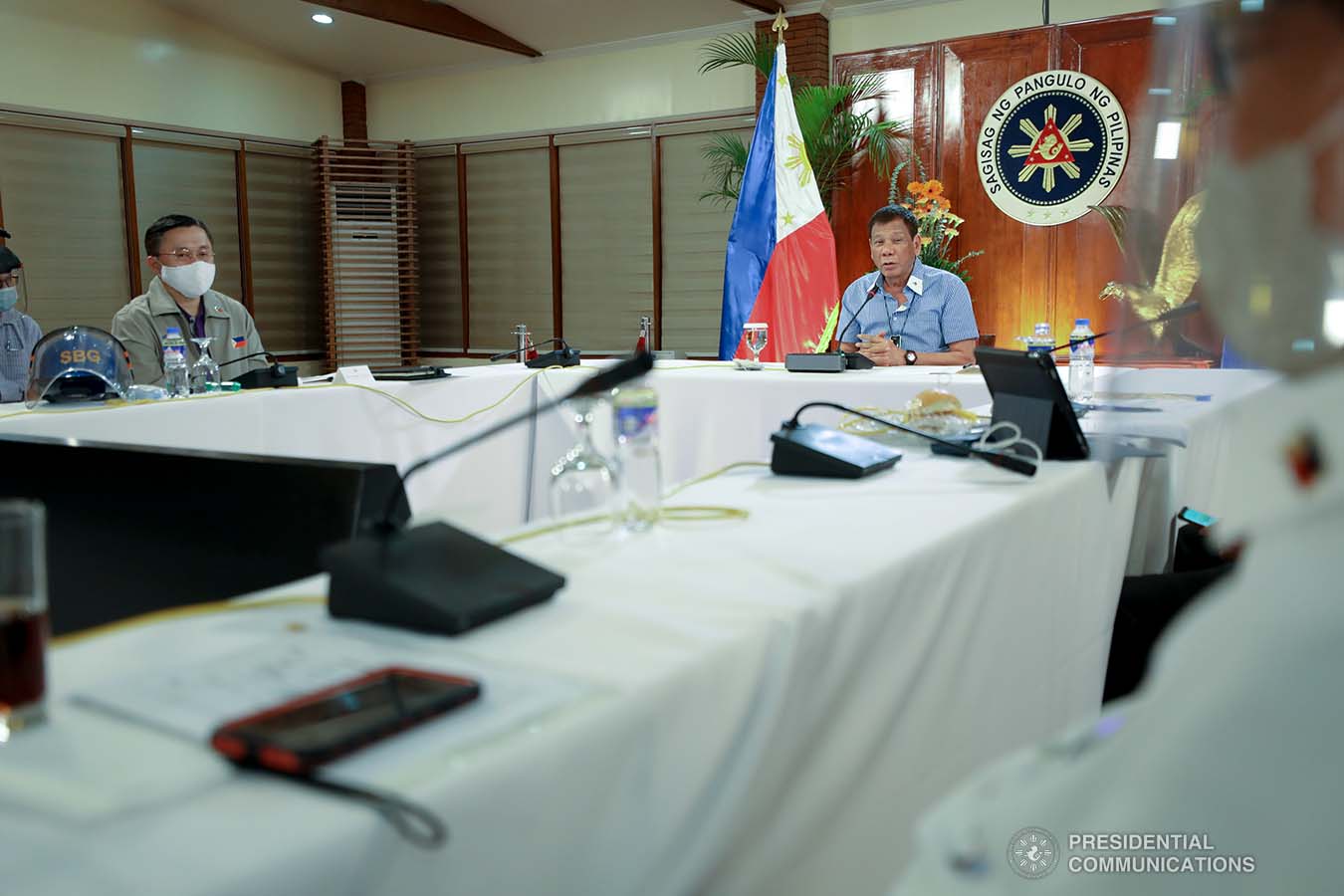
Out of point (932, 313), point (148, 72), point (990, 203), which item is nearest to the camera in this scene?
point (932, 313)

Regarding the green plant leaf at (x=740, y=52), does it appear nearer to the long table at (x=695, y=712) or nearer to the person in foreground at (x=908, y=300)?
the person in foreground at (x=908, y=300)

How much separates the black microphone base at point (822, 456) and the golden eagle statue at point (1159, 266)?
0.57m

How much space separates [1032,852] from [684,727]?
266 mm

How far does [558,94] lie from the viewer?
743 cm

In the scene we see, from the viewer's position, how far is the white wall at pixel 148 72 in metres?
6.26

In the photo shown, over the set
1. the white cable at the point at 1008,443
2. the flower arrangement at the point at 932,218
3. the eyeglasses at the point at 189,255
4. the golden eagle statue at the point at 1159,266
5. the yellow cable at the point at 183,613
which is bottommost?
the yellow cable at the point at 183,613

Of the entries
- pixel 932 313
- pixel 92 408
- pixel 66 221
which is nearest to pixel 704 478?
pixel 92 408

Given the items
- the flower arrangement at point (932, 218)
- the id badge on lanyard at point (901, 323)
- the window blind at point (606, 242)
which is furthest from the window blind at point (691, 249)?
the id badge on lanyard at point (901, 323)

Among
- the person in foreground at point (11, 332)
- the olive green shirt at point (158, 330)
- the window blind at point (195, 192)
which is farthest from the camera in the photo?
the window blind at point (195, 192)

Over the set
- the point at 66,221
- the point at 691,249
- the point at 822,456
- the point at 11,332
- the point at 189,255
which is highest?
the point at 66,221

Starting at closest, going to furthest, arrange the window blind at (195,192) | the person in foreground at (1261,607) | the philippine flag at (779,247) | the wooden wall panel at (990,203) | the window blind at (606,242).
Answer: the person in foreground at (1261,607) < the philippine flag at (779,247) < the wooden wall panel at (990,203) < the window blind at (195,192) < the window blind at (606,242)

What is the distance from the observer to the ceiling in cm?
652

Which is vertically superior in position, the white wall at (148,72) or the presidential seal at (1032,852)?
the white wall at (148,72)

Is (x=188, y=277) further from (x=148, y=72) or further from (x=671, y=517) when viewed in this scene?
(x=148, y=72)
